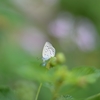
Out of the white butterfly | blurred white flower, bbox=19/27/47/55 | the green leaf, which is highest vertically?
blurred white flower, bbox=19/27/47/55

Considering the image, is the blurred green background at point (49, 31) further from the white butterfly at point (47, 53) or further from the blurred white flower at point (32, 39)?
the white butterfly at point (47, 53)

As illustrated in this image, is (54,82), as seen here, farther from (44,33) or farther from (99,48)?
(44,33)

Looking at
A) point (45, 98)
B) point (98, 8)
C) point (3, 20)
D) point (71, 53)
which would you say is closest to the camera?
point (45, 98)

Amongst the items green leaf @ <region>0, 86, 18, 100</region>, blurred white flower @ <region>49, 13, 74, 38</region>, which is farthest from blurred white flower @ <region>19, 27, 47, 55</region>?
green leaf @ <region>0, 86, 18, 100</region>

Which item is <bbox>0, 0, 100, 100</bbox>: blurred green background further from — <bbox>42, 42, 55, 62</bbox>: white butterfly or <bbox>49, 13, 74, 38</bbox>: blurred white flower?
<bbox>42, 42, 55, 62</bbox>: white butterfly

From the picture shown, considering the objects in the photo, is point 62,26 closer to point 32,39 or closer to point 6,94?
point 32,39

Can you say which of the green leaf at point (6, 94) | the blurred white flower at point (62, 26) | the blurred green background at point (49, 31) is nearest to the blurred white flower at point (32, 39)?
the blurred green background at point (49, 31)

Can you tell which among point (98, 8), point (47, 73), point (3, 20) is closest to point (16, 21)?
point (3, 20)

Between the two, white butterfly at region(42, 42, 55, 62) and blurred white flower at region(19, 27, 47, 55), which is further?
blurred white flower at region(19, 27, 47, 55)
